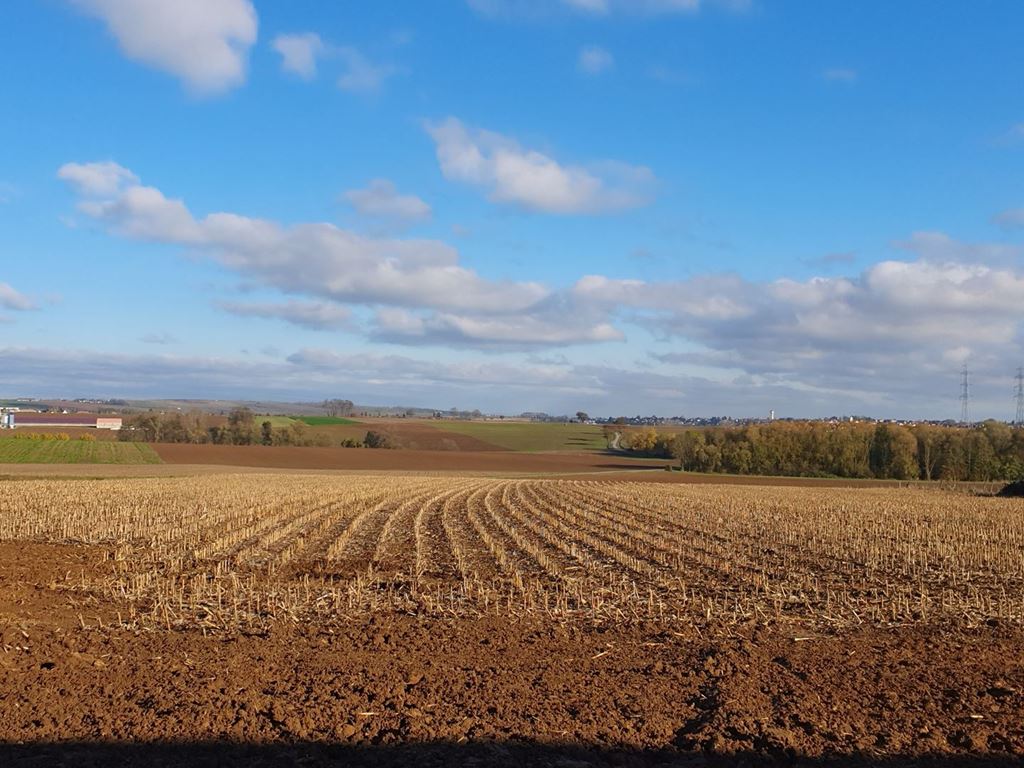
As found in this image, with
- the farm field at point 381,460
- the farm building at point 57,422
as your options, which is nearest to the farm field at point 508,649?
the farm field at point 381,460

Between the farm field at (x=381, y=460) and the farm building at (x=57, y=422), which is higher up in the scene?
the farm building at (x=57, y=422)

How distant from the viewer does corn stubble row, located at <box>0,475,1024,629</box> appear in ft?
42.9

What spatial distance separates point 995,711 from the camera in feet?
26.3

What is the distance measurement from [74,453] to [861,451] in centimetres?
8390

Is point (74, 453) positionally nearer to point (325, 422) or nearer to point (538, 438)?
point (325, 422)

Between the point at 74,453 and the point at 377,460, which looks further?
the point at 377,460

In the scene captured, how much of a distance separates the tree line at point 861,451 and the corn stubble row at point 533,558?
62.4 m

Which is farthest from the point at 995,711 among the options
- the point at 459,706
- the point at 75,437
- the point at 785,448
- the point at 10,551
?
the point at 75,437

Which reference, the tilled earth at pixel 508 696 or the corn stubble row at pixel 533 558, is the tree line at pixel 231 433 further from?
the tilled earth at pixel 508 696

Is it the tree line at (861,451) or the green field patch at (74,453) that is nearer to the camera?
the green field patch at (74,453)

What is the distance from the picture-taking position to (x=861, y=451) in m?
97.2

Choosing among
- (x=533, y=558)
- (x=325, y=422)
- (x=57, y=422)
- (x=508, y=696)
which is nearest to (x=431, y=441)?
(x=325, y=422)

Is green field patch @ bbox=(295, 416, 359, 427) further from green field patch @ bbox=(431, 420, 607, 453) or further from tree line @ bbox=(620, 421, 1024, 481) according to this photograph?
tree line @ bbox=(620, 421, 1024, 481)

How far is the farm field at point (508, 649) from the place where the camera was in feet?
23.6
